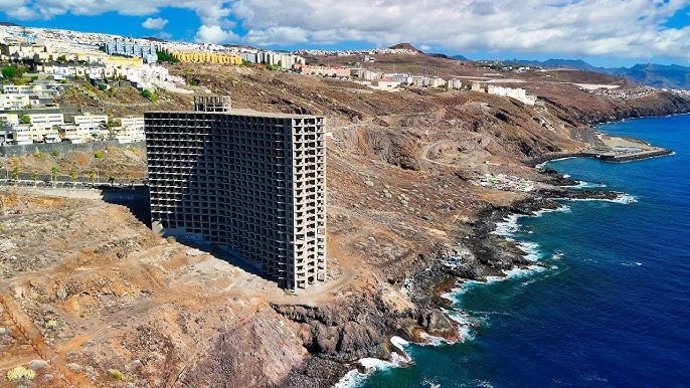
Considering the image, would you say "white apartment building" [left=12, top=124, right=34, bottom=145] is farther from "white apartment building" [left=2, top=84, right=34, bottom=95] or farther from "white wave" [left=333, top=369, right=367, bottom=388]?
"white wave" [left=333, top=369, right=367, bottom=388]

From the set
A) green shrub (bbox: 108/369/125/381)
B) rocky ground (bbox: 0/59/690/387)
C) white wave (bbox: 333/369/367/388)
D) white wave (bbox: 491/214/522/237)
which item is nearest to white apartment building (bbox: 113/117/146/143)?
rocky ground (bbox: 0/59/690/387)

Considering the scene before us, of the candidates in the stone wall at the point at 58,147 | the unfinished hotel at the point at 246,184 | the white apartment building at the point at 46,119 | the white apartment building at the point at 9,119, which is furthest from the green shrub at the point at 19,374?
the white apartment building at the point at 9,119

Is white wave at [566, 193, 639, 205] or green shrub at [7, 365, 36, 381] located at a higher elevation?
A: white wave at [566, 193, 639, 205]

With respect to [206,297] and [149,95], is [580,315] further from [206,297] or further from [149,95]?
[149,95]

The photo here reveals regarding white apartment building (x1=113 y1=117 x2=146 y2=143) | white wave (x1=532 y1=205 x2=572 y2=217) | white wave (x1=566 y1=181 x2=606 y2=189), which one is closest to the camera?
white apartment building (x1=113 y1=117 x2=146 y2=143)

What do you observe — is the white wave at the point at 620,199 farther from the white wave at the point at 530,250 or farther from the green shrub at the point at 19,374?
the green shrub at the point at 19,374

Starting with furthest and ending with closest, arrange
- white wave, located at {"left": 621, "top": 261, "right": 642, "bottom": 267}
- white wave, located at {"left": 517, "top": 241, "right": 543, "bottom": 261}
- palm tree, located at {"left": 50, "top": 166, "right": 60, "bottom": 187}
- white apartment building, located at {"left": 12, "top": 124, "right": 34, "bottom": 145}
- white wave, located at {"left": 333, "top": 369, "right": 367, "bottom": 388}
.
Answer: white wave, located at {"left": 517, "top": 241, "right": 543, "bottom": 261} < white apartment building, located at {"left": 12, "top": 124, "right": 34, "bottom": 145} < white wave, located at {"left": 621, "top": 261, "right": 642, "bottom": 267} < palm tree, located at {"left": 50, "top": 166, "right": 60, "bottom": 187} < white wave, located at {"left": 333, "top": 369, "right": 367, "bottom": 388}
